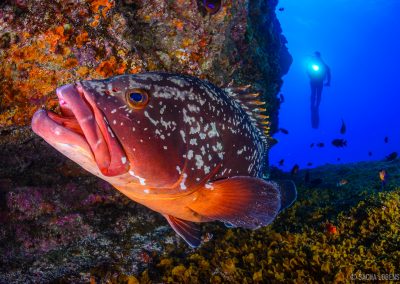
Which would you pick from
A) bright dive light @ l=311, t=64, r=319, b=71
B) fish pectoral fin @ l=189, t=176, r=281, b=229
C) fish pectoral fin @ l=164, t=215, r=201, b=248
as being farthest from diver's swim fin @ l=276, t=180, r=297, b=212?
bright dive light @ l=311, t=64, r=319, b=71

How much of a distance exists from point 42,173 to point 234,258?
3.31 meters

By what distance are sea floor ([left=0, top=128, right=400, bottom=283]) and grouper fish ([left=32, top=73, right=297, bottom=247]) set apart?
1068 millimetres

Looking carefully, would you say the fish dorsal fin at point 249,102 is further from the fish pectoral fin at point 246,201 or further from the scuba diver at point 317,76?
the scuba diver at point 317,76

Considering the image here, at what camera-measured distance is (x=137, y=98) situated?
2283 millimetres

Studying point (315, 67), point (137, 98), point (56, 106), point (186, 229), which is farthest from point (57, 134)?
point (315, 67)

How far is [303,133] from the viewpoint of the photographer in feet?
506

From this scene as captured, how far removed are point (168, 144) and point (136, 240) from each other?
2512 millimetres

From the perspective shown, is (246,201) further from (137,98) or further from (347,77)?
(347,77)

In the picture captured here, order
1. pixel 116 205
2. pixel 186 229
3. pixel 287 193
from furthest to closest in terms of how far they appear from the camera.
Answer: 1. pixel 116 205
2. pixel 287 193
3. pixel 186 229

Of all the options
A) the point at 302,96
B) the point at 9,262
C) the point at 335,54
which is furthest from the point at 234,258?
the point at 302,96

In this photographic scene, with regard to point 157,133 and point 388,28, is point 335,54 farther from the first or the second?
point 157,133

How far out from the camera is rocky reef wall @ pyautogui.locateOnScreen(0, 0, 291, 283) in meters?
3.41

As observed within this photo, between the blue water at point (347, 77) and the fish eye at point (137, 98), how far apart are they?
7131 centimetres

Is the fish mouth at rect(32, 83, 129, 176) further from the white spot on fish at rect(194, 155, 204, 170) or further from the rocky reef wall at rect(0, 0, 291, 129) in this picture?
the rocky reef wall at rect(0, 0, 291, 129)
